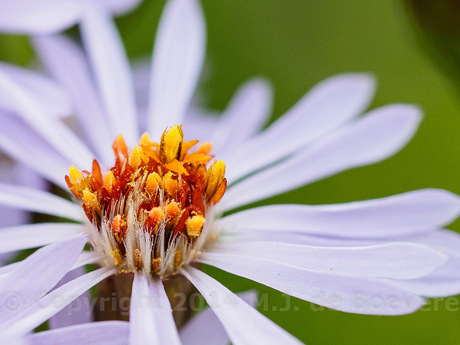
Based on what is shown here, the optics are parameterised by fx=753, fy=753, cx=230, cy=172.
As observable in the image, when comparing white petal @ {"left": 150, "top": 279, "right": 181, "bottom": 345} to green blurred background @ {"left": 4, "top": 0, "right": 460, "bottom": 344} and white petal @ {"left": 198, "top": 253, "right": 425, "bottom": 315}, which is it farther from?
green blurred background @ {"left": 4, "top": 0, "right": 460, "bottom": 344}

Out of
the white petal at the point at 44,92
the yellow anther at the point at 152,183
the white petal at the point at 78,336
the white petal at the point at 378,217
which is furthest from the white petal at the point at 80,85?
the white petal at the point at 78,336

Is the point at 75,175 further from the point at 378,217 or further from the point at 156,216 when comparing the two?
the point at 378,217

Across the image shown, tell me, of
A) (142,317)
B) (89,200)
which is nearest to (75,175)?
(89,200)

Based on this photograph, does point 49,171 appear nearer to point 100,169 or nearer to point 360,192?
point 100,169

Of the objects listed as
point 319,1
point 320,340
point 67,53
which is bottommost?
point 320,340

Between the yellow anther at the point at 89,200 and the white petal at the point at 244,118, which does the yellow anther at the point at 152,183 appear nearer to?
the yellow anther at the point at 89,200

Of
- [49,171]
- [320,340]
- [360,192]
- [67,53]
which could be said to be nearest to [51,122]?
[49,171]

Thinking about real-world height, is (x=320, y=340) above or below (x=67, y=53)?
below
